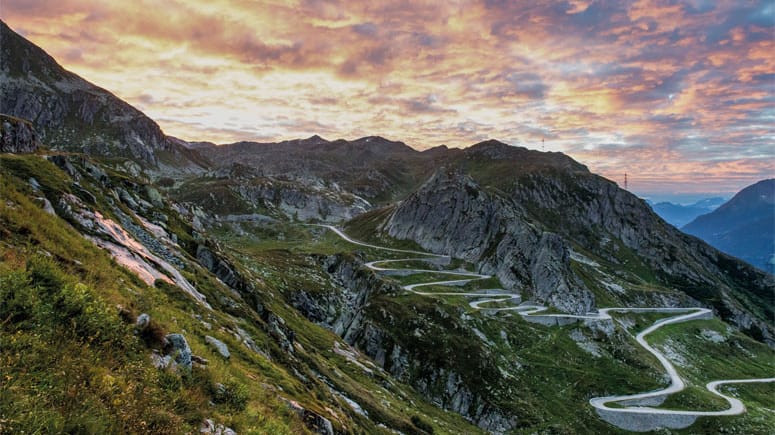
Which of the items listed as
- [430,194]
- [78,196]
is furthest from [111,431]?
[430,194]

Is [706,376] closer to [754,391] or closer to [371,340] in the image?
[754,391]

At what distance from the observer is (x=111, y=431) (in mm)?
7211

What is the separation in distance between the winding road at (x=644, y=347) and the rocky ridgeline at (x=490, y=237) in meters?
7.17

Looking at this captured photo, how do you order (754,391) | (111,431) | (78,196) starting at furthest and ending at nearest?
(754,391) → (78,196) → (111,431)

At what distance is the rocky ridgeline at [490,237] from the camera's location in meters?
120

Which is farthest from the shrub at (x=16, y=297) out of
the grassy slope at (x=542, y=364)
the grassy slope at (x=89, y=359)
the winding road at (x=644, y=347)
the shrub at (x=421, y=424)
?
the winding road at (x=644, y=347)

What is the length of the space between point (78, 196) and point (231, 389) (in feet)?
87.0

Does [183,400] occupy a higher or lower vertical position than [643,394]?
higher

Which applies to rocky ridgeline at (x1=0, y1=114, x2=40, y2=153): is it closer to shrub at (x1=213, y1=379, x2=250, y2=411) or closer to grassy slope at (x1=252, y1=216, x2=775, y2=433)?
shrub at (x1=213, y1=379, x2=250, y2=411)

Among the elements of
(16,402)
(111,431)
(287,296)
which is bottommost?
(287,296)

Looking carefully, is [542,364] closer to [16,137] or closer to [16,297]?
[16,297]

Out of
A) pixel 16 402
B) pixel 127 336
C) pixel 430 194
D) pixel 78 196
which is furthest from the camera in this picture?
pixel 430 194

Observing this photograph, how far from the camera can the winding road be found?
2655 inches

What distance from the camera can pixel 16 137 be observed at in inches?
1569
